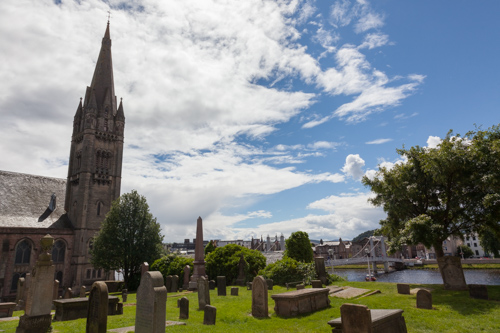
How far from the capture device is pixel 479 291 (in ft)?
43.6

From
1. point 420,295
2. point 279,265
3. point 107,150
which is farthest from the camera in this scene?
point 107,150

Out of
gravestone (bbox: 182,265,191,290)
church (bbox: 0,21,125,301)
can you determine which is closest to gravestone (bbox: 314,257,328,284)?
gravestone (bbox: 182,265,191,290)

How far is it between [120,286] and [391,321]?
33.1m

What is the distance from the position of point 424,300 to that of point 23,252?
42999 mm

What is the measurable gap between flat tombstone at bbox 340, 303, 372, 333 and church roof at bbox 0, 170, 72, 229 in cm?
4343

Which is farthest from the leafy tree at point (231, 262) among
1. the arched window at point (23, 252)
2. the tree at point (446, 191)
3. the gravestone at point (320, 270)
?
the arched window at point (23, 252)

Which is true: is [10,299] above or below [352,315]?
below

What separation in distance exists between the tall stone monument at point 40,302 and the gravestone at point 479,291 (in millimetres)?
17024

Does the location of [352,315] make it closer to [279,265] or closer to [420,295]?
[420,295]

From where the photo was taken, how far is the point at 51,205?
1721 inches


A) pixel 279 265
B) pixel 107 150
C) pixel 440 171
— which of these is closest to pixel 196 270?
pixel 279 265

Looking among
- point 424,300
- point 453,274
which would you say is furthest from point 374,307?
point 453,274

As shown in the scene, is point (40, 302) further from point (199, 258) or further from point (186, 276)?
point (186, 276)

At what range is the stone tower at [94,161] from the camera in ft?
135
